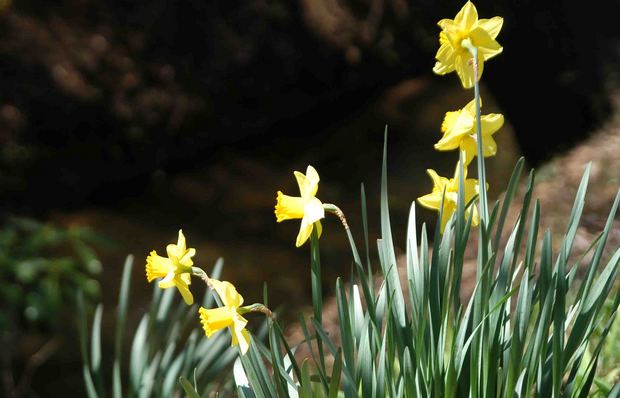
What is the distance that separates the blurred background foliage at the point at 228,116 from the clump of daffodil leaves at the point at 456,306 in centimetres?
192

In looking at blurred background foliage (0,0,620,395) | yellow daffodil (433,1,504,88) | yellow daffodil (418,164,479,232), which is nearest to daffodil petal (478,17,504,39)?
yellow daffodil (433,1,504,88)

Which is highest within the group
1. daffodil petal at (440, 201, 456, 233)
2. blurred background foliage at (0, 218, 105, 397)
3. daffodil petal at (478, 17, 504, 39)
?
blurred background foliage at (0, 218, 105, 397)

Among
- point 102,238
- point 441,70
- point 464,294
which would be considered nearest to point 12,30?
point 102,238

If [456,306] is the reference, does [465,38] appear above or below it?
above

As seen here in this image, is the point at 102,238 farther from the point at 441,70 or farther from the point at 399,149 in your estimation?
the point at 441,70

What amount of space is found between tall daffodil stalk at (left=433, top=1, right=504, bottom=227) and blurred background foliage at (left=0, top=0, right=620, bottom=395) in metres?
2.05

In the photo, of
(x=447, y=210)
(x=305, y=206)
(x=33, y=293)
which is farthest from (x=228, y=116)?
(x=305, y=206)

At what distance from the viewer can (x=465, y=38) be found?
4.61ft

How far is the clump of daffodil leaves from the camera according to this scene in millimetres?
1349

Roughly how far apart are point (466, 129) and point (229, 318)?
45 cm

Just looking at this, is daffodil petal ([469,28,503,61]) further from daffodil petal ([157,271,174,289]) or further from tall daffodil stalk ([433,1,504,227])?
daffodil petal ([157,271,174,289])

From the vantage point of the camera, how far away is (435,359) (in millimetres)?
1384

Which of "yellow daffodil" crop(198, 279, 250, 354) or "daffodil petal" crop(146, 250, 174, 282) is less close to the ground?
"daffodil petal" crop(146, 250, 174, 282)

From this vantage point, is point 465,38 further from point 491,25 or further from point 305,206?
point 305,206
